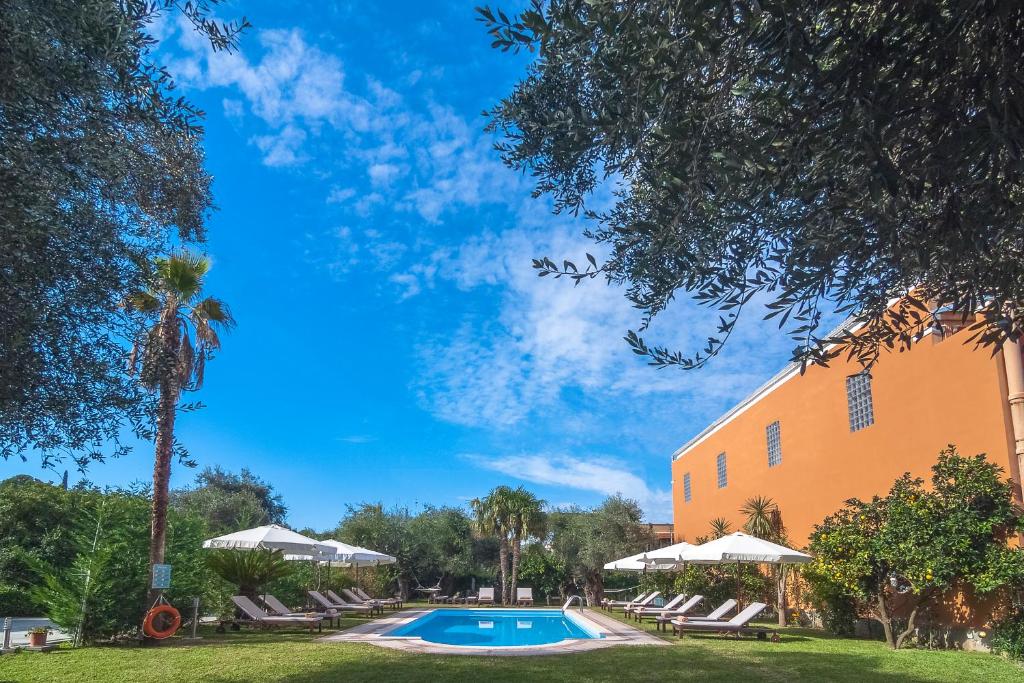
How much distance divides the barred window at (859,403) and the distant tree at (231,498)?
920 inches

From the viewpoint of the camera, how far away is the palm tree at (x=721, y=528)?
905 inches

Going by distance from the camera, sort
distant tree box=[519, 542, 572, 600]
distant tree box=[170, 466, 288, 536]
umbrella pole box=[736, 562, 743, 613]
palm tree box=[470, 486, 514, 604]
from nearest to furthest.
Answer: umbrella pole box=[736, 562, 743, 613] < palm tree box=[470, 486, 514, 604] < distant tree box=[519, 542, 572, 600] < distant tree box=[170, 466, 288, 536]

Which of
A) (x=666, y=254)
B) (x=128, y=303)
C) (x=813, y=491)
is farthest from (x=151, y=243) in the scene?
(x=813, y=491)

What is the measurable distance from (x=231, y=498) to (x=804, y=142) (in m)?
37.5

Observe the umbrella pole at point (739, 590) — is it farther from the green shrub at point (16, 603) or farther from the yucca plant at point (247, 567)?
the green shrub at point (16, 603)

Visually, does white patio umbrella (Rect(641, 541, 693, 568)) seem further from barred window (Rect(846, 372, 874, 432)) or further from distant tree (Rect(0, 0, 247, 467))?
distant tree (Rect(0, 0, 247, 467))

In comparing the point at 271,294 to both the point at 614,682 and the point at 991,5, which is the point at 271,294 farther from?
the point at 991,5

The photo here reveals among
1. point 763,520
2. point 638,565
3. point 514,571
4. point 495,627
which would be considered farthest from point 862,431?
point 514,571

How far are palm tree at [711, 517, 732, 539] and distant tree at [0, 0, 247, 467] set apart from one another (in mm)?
19948

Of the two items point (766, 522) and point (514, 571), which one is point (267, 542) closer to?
point (766, 522)

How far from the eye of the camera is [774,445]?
67.9 ft

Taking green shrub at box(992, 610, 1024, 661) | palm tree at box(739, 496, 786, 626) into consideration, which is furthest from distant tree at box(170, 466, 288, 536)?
green shrub at box(992, 610, 1024, 661)

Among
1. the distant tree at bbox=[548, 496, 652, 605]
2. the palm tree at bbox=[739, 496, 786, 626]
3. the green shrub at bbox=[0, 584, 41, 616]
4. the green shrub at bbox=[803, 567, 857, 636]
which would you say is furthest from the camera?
the distant tree at bbox=[548, 496, 652, 605]

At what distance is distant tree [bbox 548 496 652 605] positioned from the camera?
27219 mm
